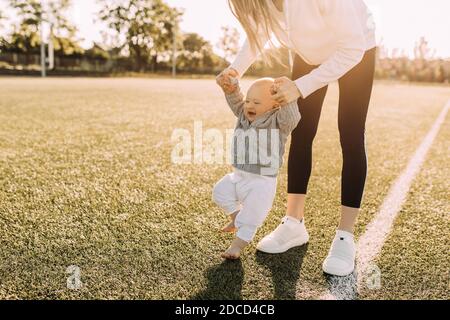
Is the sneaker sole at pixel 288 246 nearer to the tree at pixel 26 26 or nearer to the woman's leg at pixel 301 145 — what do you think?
the woman's leg at pixel 301 145

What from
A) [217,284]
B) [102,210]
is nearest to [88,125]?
[102,210]

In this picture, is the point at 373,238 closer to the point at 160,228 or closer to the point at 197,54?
the point at 160,228

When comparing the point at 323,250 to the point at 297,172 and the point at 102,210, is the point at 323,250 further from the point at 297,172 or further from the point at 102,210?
the point at 102,210

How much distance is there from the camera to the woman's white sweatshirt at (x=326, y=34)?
219 cm

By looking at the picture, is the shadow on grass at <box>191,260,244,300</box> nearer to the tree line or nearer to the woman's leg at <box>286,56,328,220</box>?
the woman's leg at <box>286,56,328,220</box>

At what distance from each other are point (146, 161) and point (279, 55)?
2.53m

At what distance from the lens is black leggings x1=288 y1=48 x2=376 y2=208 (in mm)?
2490

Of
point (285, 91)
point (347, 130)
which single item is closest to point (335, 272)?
point (347, 130)

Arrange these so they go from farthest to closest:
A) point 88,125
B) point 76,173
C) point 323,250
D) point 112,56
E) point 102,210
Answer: point 112,56 < point 88,125 < point 76,173 < point 102,210 < point 323,250

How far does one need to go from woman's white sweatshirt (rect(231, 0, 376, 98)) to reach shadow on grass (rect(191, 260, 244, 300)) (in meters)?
0.92

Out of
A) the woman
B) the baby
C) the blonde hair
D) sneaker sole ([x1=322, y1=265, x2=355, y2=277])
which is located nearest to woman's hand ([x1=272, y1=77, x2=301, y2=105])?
the woman

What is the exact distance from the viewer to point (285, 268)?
7.84ft

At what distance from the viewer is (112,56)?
211 feet

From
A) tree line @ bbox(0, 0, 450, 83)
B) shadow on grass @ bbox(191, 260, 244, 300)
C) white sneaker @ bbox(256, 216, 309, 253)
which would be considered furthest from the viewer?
tree line @ bbox(0, 0, 450, 83)
